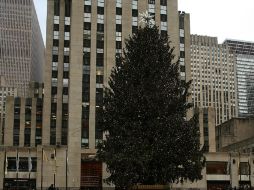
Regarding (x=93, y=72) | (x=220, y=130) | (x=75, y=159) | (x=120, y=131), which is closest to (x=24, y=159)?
(x=75, y=159)

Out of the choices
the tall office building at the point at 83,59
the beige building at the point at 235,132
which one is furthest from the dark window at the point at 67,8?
the beige building at the point at 235,132

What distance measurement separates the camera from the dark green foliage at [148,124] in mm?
38594

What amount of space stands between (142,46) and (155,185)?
1206cm

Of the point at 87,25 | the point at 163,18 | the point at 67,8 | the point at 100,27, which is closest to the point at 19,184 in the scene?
the point at 87,25

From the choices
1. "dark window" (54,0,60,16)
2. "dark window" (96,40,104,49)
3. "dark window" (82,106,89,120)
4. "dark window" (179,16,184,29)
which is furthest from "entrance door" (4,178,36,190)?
A: "dark window" (179,16,184,29)

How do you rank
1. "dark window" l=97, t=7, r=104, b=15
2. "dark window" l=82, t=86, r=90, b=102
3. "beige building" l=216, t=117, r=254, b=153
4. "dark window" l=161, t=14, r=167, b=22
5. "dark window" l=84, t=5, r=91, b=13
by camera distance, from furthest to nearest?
"beige building" l=216, t=117, r=254, b=153 → "dark window" l=161, t=14, r=167, b=22 → "dark window" l=97, t=7, r=104, b=15 → "dark window" l=84, t=5, r=91, b=13 → "dark window" l=82, t=86, r=90, b=102

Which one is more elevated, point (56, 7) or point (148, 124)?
point (56, 7)

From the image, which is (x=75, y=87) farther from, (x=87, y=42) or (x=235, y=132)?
(x=235, y=132)

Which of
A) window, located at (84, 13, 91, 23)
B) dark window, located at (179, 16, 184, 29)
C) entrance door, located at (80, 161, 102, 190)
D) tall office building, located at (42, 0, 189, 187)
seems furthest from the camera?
dark window, located at (179, 16, 184, 29)

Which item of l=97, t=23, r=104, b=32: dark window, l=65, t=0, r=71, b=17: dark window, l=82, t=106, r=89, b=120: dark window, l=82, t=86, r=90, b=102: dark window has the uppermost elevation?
l=65, t=0, r=71, b=17: dark window

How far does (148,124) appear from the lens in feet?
129

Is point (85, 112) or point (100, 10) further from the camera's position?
point (100, 10)

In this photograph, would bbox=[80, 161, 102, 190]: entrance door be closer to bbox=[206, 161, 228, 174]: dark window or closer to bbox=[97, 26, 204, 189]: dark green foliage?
bbox=[206, 161, 228, 174]: dark window

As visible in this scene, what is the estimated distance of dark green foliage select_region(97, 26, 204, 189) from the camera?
38594 mm
